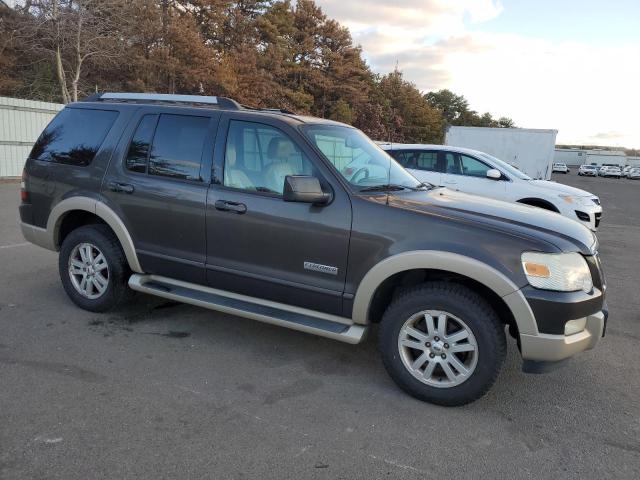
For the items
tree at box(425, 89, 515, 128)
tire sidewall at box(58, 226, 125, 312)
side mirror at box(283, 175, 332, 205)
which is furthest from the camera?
tree at box(425, 89, 515, 128)

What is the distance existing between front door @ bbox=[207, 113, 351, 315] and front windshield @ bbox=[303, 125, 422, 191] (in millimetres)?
165

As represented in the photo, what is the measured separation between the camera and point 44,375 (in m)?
3.53

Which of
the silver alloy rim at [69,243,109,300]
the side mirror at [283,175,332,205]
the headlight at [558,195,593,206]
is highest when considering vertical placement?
the side mirror at [283,175,332,205]

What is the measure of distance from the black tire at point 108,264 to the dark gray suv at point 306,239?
0.01 m

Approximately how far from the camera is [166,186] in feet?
13.9

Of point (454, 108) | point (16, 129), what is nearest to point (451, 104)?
point (454, 108)

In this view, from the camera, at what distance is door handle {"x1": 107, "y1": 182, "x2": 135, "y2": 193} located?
4380mm

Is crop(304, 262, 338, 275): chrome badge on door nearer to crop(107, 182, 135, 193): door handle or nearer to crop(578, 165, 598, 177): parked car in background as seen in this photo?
crop(107, 182, 135, 193): door handle

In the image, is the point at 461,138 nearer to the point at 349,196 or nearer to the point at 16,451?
the point at 349,196

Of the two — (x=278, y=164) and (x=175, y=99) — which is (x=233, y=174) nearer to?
(x=278, y=164)

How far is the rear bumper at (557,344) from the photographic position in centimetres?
310

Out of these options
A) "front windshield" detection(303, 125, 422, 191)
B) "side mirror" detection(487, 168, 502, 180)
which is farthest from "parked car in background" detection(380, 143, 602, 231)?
"front windshield" detection(303, 125, 422, 191)

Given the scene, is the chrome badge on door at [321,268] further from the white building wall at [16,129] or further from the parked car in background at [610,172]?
the parked car in background at [610,172]

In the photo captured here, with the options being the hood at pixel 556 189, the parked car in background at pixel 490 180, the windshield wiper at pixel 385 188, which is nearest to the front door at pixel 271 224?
the windshield wiper at pixel 385 188
